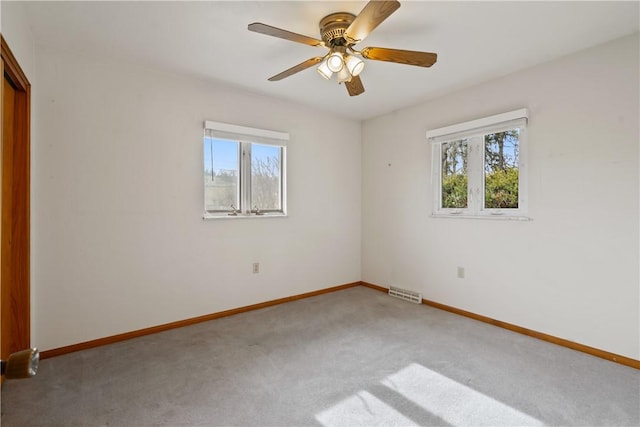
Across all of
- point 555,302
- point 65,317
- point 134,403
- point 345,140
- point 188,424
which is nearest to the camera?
point 188,424

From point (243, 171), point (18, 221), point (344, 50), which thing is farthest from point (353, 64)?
point (18, 221)

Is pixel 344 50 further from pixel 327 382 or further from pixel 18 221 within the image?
pixel 18 221

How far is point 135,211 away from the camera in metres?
2.72

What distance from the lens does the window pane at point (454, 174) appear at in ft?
10.9

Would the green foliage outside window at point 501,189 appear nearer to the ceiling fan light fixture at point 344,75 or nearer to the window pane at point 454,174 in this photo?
the window pane at point 454,174

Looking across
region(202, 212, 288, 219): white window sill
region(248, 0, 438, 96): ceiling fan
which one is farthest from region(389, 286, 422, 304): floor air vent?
region(248, 0, 438, 96): ceiling fan

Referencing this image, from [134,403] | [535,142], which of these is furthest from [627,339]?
[134,403]

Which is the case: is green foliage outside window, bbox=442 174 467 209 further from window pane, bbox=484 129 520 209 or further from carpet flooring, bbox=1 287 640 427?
carpet flooring, bbox=1 287 640 427

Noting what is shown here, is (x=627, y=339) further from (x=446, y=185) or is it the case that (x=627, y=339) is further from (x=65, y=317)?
(x=65, y=317)

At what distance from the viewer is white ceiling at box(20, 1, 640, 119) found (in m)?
1.94

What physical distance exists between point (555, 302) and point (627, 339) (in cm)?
47

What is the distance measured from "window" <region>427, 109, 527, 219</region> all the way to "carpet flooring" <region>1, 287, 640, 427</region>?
1.19 m

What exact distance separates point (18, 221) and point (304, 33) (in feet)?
7.72

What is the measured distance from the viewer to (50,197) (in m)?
2.38
